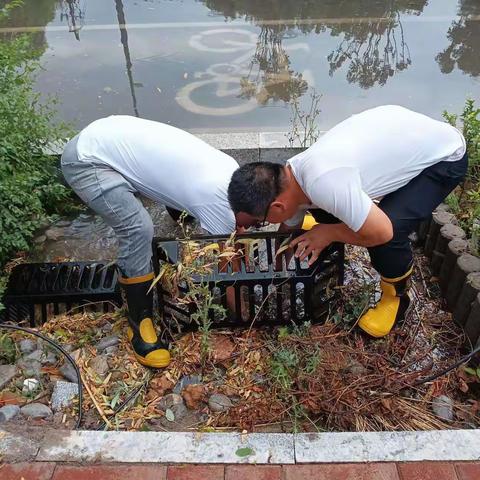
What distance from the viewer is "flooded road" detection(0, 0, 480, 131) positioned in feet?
17.9

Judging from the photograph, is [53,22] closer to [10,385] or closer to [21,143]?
[21,143]

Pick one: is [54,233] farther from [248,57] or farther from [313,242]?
[248,57]

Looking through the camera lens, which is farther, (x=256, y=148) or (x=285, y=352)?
(x=256, y=148)

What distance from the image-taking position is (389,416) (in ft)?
7.70

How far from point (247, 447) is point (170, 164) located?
1.41 metres

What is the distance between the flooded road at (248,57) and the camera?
5449 mm

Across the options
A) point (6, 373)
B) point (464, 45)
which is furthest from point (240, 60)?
point (6, 373)

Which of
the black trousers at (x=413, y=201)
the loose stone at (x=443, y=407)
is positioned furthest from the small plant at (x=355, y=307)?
the loose stone at (x=443, y=407)

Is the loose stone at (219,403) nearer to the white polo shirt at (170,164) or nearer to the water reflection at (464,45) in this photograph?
the white polo shirt at (170,164)

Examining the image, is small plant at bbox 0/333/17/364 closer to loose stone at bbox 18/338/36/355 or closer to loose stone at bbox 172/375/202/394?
loose stone at bbox 18/338/36/355

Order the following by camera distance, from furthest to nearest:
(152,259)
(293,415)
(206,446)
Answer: (152,259) → (293,415) → (206,446)

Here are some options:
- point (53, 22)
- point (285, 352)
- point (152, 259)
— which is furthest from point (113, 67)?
point (285, 352)

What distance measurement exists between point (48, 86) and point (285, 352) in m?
4.72

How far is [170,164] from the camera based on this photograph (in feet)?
8.72
